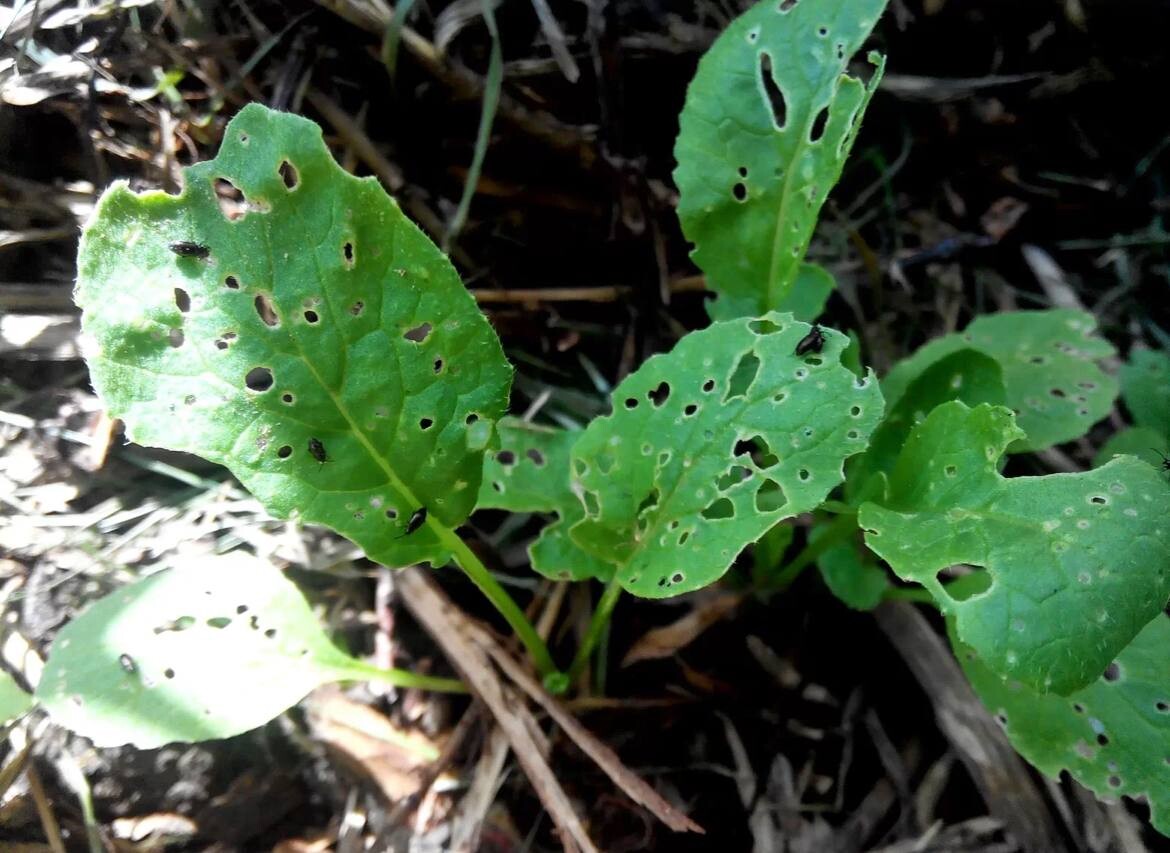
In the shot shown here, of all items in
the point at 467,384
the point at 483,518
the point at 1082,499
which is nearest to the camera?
the point at 1082,499

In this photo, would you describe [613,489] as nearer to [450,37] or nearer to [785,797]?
[785,797]

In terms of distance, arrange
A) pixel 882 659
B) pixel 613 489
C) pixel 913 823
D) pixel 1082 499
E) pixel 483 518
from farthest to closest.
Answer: pixel 483 518
pixel 882 659
pixel 913 823
pixel 613 489
pixel 1082 499

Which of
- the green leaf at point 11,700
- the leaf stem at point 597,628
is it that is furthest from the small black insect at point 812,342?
the green leaf at point 11,700

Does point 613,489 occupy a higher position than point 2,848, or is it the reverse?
point 613,489

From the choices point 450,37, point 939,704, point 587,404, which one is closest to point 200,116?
point 450,37

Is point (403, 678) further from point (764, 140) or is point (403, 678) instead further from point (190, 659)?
point (764, 140)

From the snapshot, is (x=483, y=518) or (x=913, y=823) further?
(x=483, y=518)

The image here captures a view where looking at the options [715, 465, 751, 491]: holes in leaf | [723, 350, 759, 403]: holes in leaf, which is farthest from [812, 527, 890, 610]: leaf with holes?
[723, 350, 759, 403]: holes in leaf

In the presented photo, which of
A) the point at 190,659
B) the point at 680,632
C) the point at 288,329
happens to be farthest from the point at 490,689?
the point at 288,329
